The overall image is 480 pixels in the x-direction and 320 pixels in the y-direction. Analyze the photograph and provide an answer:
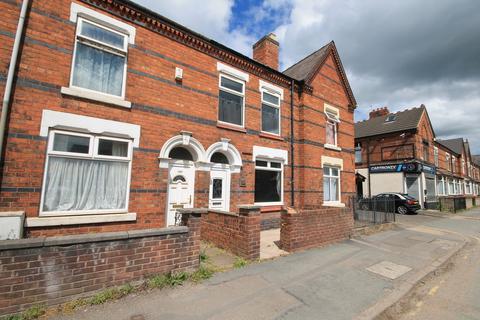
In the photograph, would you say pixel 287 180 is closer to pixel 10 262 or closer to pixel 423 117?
pixel 10 262

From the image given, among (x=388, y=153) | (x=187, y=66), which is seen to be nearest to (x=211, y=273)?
(x=187, y=66)

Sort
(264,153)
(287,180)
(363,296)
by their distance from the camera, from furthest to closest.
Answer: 1. (287,180)
2. (264,153)
3. (363,296)

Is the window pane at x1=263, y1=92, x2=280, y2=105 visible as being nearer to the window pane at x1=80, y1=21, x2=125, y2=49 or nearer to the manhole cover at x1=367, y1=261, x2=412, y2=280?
the window pane at x1=80, y1=21, x2=125, y2=49

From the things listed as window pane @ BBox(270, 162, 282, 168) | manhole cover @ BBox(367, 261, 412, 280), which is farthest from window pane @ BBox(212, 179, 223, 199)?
manhole cover @ BBox(367, 261, 412, 280)

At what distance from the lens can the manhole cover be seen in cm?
540

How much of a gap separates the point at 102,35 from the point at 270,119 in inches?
257

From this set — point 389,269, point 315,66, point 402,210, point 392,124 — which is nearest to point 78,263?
point 389,269

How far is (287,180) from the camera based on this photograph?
1068cm

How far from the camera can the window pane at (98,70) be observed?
624cm

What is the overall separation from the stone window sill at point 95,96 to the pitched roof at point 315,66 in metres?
7.88

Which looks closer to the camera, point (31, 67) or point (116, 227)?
point (31, 67)

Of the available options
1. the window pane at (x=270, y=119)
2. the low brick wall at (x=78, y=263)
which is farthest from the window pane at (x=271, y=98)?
the low brick wall at (x=78, y=263)

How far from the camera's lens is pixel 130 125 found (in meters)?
6.66

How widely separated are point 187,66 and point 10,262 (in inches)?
261
